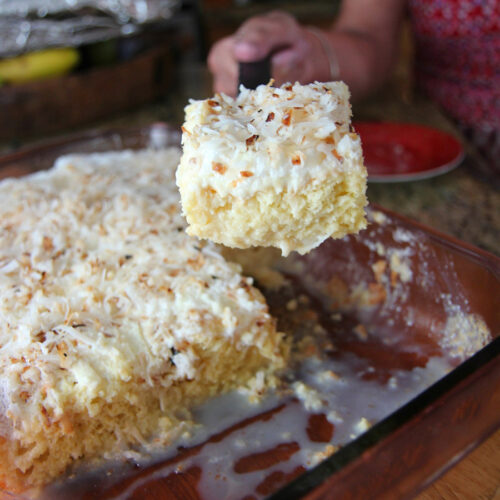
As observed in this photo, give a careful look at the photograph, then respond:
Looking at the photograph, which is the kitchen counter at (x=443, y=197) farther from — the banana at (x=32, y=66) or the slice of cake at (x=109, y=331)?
the slice of cake at (x=109, y=331)

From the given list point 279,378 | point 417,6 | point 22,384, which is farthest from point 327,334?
point 417,6

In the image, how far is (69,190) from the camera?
1.06 m

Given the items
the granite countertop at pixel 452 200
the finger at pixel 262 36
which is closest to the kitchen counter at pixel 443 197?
the granite countertop at pixel 452 200

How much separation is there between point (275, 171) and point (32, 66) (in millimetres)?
1363

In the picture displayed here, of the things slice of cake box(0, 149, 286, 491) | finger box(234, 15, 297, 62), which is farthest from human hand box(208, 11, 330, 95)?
slice of cake box(0, 149, 286, 491)

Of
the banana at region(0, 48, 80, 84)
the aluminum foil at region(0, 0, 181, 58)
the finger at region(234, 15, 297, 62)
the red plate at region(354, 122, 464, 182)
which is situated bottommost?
the red plate at region(354, 122, 464, 182)

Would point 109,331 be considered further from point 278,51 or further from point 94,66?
point 94,66

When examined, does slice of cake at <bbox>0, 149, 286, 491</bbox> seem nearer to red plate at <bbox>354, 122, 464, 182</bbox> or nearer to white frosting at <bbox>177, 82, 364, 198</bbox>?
white frosting at <bbox>177, 82, 364, 198</bbox>

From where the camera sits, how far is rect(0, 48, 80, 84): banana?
167cm

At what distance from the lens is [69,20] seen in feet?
6.39

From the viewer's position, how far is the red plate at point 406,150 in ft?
4.17

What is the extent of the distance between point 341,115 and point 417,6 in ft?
3.88

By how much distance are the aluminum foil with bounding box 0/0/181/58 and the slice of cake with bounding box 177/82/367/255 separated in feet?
4.32

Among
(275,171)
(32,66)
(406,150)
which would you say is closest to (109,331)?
(275,171)
